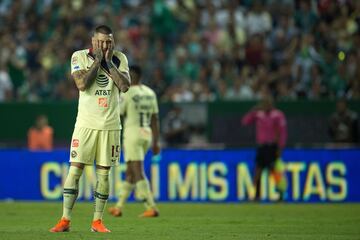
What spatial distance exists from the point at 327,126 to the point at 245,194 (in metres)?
2.44

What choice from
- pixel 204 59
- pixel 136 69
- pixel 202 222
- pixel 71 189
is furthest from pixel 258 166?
pixel 71 189

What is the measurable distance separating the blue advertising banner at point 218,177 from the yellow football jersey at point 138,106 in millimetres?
5749

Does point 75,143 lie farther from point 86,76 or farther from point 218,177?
point 218,177

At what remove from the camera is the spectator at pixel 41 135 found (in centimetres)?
2372

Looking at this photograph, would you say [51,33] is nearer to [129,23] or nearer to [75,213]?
[129,23]

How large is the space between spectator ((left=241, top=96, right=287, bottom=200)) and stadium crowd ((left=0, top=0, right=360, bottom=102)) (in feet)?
3.23

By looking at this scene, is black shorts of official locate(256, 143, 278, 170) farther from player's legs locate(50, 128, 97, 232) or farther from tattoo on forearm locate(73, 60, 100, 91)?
tattoo on forearm locate(73, 60, 100, 91)

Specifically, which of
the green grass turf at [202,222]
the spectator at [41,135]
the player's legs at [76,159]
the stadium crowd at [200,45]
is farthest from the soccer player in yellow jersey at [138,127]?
the spectator at [41,135]

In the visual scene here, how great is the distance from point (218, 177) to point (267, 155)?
1.39m

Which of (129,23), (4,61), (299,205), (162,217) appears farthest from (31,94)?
(162,217)

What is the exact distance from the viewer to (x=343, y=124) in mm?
22453

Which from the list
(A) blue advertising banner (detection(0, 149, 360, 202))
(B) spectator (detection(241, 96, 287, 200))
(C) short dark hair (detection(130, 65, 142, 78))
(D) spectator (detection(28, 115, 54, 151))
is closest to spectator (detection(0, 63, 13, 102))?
(D) spectator (detection(28, 115, 54, 151))

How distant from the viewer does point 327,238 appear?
481 inches

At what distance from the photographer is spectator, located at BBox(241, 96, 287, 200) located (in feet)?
72.8
